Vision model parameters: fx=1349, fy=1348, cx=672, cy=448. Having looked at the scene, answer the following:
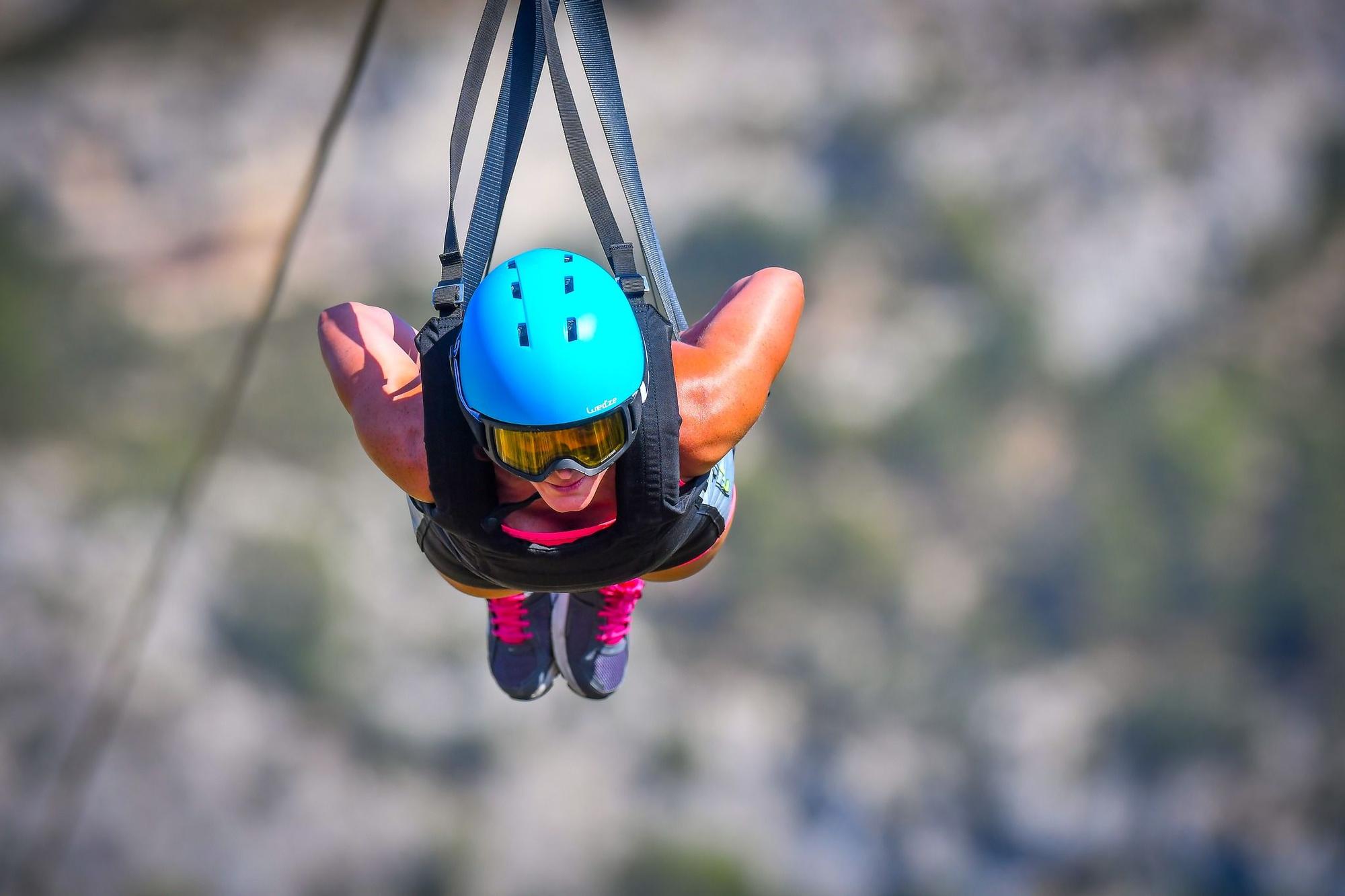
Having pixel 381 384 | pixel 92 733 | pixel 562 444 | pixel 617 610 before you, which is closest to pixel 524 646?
pixel 617 610

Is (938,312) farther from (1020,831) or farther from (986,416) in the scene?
(1020,831)

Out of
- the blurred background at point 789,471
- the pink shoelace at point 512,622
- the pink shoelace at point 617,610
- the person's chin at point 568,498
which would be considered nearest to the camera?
the person's chin at point 568,498

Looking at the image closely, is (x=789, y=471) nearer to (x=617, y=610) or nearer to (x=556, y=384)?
(x=617, y=610)

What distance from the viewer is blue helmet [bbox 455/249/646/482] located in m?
1.63

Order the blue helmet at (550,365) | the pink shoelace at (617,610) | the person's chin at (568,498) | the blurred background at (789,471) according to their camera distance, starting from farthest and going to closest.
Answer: the blurred background at (789,471) < the pink shoelace at (617,610) < the person's chin at (568,498) < the blue helmet at (550,365)

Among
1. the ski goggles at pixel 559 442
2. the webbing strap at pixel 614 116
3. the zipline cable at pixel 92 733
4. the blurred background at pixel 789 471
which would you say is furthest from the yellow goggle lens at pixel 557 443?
the blurred background at pixel 789 471

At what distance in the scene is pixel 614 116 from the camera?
1.86 metres

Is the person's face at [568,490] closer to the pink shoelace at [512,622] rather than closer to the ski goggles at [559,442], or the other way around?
the ski goggles at [559,442]

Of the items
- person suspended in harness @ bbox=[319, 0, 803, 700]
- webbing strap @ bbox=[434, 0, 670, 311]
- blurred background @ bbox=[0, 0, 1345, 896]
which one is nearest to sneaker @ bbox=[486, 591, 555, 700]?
person suspended in harness @ bbox=[319, 0, 803, 700]

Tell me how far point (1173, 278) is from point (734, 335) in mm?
15237

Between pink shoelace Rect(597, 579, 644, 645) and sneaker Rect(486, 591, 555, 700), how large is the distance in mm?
132

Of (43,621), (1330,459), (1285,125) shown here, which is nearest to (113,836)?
(43,621)

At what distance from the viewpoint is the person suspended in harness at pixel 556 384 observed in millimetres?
1648

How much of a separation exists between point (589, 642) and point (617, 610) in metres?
0.10
